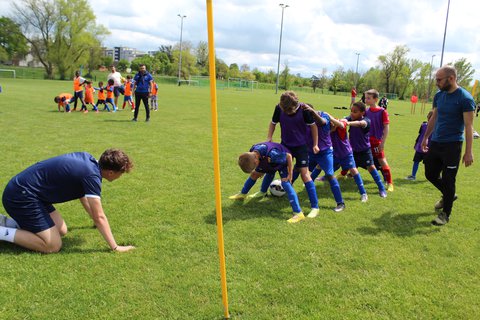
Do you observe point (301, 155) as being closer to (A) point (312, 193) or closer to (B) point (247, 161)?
(A) point (312, 193)

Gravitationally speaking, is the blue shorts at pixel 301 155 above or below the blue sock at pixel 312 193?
above

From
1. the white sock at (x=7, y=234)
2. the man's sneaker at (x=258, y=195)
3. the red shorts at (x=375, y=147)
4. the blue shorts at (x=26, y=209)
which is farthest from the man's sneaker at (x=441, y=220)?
the white sock at (x=7, y=234)

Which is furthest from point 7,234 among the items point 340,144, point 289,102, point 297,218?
point 340,144

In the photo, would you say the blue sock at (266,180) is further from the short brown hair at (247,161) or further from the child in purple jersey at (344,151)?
the child in purple jersey at (344,151)

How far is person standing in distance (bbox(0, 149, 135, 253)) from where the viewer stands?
3668 millimetres

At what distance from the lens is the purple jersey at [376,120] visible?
6680mm

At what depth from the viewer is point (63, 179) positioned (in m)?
3.70

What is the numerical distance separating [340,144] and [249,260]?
3.03m

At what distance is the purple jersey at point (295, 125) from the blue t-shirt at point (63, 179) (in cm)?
263

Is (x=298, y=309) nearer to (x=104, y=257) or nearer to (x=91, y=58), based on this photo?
(x=104, y=257)

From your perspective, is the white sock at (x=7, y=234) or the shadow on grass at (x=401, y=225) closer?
the white sock at (x=7, y=234)

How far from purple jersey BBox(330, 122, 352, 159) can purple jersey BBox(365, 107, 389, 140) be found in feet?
2.88

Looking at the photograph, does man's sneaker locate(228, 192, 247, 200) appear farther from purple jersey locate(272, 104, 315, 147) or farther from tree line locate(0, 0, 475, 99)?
tree line locate(0, 0, 475, 99)

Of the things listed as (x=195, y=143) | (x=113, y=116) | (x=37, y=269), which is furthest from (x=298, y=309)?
(x=113, y=116)
